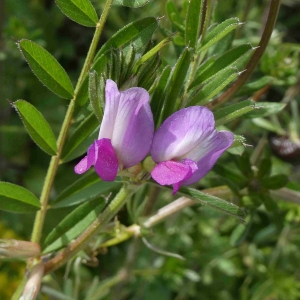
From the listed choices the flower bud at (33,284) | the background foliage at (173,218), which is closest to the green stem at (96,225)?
the flower bud at (33,284)

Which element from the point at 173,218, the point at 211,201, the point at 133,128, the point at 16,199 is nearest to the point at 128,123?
the point at 133,128

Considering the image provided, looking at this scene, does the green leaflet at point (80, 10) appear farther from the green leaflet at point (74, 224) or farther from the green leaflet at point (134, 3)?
the green leaflet at point (74, 224)

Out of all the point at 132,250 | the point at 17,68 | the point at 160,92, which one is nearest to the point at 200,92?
the point at 160,92

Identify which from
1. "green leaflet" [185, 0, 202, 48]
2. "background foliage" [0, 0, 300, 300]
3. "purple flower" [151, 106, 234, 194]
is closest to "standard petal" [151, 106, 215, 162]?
"purple flower" [151, 106, 234, 194]

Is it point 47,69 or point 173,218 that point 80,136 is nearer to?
point 47,69

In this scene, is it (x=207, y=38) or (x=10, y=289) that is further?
(x=10, y=289)

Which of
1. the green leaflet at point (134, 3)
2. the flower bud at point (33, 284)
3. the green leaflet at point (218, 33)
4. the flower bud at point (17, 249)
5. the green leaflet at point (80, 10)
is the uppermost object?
the green leaflet at point (134, 3)

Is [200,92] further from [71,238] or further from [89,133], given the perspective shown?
[71,238]
